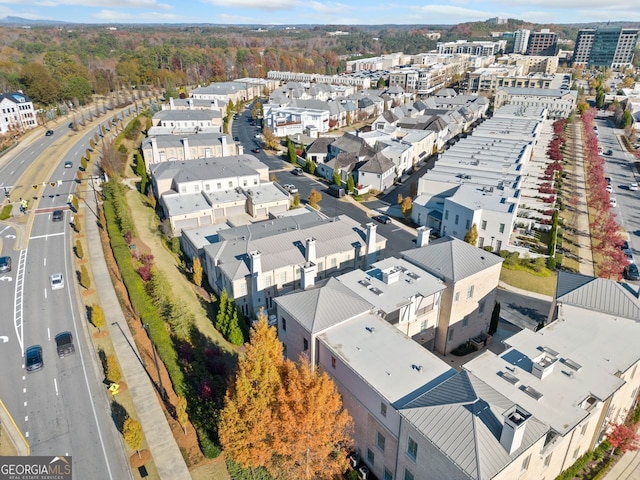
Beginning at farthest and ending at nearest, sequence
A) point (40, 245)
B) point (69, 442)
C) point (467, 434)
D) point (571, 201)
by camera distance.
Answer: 1. point (571, 201)
2. point (40, 245)
3. point (69, 442)
4. point (467, 434)

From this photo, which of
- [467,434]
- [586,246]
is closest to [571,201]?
[586,246]

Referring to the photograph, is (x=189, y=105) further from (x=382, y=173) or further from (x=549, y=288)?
(x=549, y=288)

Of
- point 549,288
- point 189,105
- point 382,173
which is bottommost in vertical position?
point 549,288

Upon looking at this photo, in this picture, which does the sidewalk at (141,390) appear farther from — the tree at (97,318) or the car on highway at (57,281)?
the car on highway at (57,281)

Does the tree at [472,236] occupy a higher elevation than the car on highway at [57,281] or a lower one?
higher

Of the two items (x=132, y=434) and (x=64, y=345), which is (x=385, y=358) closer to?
(x=132, y=434)

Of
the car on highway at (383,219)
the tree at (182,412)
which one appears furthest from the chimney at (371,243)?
the tree at (182,412)
